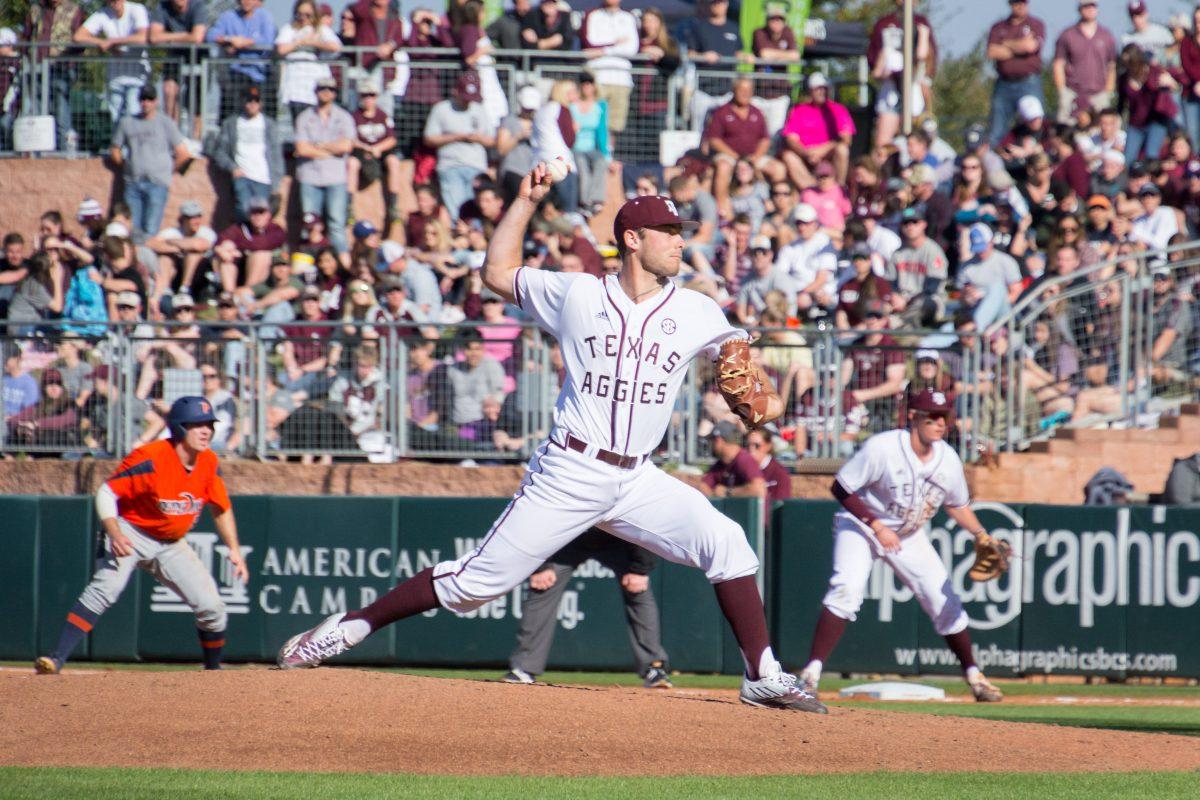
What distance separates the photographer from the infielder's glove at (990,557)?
11.4 m

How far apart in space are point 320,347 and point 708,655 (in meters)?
4.49

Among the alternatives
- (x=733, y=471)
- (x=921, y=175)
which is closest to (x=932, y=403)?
(x=733, y=471)

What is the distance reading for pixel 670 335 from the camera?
727 cm

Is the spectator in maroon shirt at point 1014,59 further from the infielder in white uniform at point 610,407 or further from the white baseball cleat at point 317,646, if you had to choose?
the white baseball cleat at point 317,646

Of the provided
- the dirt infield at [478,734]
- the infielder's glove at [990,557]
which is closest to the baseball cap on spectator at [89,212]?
the dirt infield at [478,734]

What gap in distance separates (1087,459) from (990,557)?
4.26 metres

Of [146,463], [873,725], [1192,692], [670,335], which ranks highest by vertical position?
[670,335]

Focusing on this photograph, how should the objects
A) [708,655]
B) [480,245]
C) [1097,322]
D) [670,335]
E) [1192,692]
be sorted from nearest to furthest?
1. [670,335]
2. [1192,692]
3. [708,655]
4. [1097,322]
5. [480,245]

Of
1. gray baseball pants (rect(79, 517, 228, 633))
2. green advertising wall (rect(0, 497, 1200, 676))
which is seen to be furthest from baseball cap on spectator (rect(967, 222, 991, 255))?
gray baseball pants (rect(79, 517, 228, 633))

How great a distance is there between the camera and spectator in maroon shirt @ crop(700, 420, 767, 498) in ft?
45.0

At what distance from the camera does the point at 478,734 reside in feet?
23.8

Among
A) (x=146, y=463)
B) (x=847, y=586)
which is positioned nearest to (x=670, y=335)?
(x=847, y=586)

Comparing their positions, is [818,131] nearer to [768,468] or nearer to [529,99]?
[529,99]

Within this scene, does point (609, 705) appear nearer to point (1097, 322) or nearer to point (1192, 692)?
point (1192, 692)
